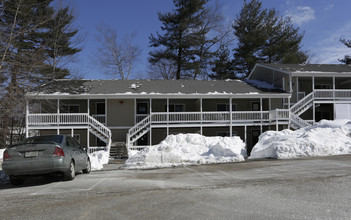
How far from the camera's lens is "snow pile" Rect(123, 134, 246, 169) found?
1276 cm

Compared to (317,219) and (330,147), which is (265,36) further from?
(317,219)

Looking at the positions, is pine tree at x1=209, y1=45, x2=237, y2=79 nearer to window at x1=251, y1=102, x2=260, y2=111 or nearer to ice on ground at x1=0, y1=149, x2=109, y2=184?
window at x1=251, y1=102, x2=260, y2=111

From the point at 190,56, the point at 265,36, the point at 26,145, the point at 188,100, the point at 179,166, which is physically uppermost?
the point at 265,36

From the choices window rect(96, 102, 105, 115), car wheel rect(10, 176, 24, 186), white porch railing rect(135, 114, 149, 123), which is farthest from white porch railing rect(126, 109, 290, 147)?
car wheel rect(10, 176, 24, 186)

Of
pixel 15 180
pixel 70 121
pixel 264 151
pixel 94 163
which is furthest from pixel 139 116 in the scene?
pixel 15 180

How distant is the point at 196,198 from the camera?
5.89 meters

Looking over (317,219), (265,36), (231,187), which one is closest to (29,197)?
(231,187)

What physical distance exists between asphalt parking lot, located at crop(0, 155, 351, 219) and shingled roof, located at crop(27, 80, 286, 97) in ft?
48.4

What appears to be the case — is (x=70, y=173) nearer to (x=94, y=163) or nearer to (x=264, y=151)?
(x=94, y=163)

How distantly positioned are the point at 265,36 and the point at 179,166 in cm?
3175

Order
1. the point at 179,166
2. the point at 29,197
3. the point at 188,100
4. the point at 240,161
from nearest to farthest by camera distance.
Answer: the point at 29,197, the point at 179,166, the point at 240,161, the point at 188,100

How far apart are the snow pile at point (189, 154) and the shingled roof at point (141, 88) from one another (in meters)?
6.22

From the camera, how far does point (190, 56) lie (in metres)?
38.5

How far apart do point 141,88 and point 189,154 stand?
1050cm
